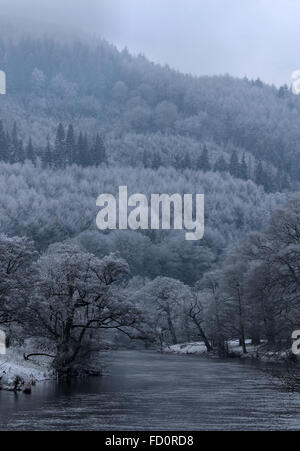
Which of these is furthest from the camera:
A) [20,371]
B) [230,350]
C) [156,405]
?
[230,350]

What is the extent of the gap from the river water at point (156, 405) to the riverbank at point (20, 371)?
1.19 meters

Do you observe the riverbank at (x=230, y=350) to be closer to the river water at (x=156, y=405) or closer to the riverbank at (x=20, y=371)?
the river water at (x=156, y=405)

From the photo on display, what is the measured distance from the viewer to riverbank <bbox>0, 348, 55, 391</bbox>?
4541 centimetres

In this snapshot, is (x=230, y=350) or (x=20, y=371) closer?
(x=20, y=371)

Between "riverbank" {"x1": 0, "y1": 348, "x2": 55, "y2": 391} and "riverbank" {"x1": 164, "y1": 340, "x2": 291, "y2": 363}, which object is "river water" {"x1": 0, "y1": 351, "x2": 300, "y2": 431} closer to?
"riverbank" {"x1": 0, "y1": 348, "x2": 55, "y2": 391}

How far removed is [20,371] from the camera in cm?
4897

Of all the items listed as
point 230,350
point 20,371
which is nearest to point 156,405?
point 20,371

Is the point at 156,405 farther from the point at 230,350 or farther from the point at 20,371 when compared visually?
the point at 230,350

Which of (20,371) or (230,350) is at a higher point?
(20,371)

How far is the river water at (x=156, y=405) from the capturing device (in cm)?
3195

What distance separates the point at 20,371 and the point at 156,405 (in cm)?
1402
